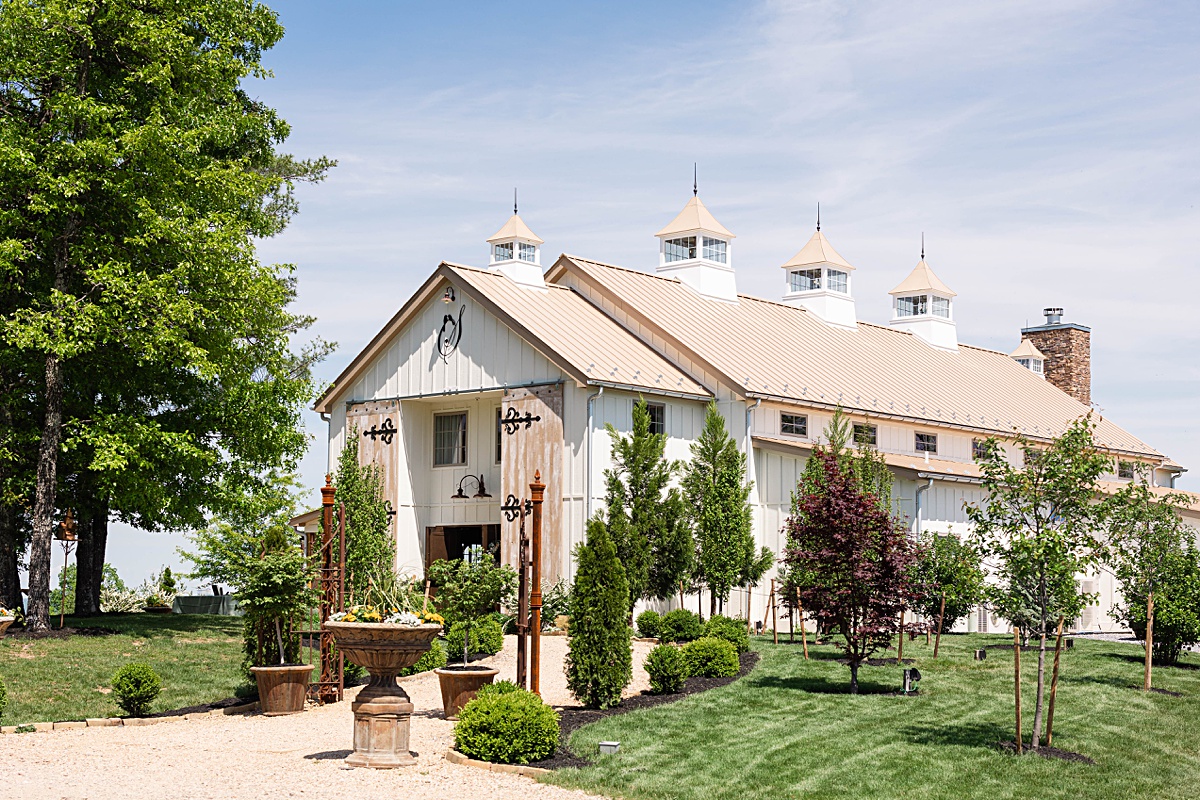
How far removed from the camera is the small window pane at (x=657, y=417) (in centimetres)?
2997

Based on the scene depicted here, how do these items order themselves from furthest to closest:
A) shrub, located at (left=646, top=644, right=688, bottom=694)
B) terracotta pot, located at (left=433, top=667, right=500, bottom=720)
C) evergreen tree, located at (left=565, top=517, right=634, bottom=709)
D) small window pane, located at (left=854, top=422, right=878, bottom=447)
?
1. small window pane, located at (left=854, top=422, right=878, bottom=447)
2. shrub, located at (left=646, top=644, right=688, bottom=694)
3. evergreen tree, located at (left=565, top=517, right=634, bottom=709)
4. terracotta pot, located at (left=433, top=667, right=500, bottom=720)

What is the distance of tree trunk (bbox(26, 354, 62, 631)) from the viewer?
2639 centimetres

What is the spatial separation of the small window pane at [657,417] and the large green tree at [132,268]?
26.8ft

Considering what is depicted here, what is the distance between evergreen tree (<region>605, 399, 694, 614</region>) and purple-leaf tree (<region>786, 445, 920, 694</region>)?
577 cm

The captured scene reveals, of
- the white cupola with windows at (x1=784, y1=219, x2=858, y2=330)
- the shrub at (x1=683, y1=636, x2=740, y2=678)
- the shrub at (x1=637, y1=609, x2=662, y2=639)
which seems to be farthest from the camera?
the white cupola with windows at (x1=784, y1=219, x2=858, y2=330)

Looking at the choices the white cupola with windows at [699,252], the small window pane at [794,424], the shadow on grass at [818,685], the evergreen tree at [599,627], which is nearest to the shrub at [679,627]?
the shadow on grass at [818,685]

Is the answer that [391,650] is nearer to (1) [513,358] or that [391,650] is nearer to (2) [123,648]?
(2) [123,648]

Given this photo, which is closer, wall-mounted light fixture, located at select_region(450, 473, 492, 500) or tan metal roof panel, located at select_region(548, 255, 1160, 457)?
wall-mounted light fixture, located at select_region(450, 473, 492, 500)

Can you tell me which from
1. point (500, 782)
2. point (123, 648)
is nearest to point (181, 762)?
point (500, 782)

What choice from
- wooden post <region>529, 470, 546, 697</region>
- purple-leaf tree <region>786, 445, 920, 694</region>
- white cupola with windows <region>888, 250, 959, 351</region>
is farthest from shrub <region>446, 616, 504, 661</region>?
white cupola with windows <region>888, 250, 959, 351</region>

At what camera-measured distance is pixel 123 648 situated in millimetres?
25031

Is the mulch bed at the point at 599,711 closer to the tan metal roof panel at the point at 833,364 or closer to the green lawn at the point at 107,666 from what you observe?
the green lawn at the point at 107,666

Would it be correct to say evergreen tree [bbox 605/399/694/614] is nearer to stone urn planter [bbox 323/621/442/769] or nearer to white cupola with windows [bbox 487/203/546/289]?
white cupola with windows [bbox 487/203/546/289]

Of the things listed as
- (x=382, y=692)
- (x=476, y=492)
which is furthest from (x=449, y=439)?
(x=382, y=692)
